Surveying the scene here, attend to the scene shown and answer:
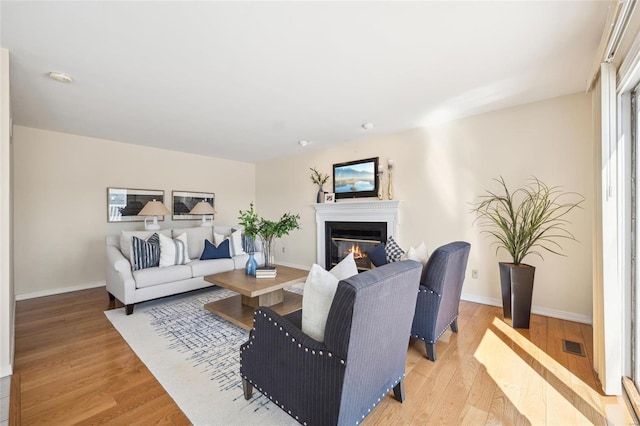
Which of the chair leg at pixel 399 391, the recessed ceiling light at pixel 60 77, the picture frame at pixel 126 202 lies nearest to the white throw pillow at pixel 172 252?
the picture frame at pixel 126 202

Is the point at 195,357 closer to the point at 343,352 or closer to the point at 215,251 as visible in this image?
the point at 343,352

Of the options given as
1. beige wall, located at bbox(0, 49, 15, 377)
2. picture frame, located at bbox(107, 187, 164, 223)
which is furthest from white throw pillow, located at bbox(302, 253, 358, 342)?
picture frame, located at bbox(107, 187, 164, 223)

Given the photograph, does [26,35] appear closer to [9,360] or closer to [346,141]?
[9,360]

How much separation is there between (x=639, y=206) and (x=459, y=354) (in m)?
1.53

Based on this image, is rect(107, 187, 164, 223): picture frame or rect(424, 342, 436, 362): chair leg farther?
rect(107, 187, 164, 223): picture frame

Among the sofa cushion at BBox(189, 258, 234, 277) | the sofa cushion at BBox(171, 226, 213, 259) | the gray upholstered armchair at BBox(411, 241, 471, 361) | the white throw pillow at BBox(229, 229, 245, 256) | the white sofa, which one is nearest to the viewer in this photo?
the gray upholstered armchair at BBox(411, 241, 471, 361)

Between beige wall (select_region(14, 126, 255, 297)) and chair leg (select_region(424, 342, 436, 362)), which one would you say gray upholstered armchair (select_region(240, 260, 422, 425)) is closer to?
chair leg (select_region(424, 342, 436, 362))

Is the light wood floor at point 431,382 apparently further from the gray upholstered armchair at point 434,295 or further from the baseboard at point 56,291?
the baseboard at point 56,291

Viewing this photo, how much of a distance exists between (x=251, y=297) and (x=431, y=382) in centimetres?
178

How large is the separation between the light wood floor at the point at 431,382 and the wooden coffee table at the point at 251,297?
83 cm

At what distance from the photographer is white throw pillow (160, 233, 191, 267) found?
350 cm

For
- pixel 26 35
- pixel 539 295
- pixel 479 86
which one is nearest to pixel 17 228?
pixel 26 35

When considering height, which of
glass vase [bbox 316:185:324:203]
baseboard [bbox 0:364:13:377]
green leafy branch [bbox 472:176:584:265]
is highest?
glass vase [bbox 316:185:324:203]

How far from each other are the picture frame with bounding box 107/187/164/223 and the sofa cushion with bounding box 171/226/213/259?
1.08 meters
